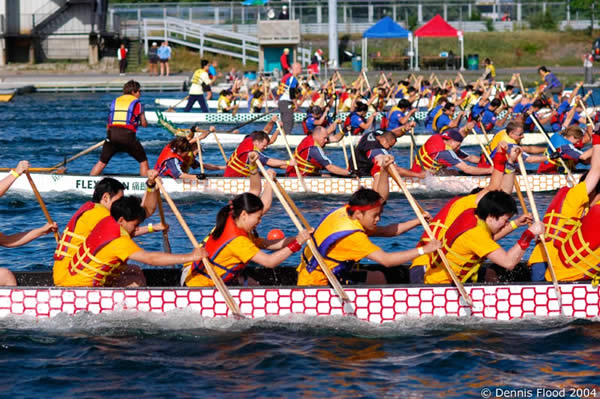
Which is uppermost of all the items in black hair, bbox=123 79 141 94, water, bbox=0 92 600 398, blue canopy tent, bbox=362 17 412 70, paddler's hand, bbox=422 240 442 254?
blue canopy tent, bbox=362 17 412 70

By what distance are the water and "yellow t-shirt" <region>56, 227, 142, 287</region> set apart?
34 centimetres

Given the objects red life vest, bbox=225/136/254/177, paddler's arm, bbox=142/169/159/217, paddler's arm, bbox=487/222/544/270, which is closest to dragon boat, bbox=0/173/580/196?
red life vest, bbox=225/136/254/177

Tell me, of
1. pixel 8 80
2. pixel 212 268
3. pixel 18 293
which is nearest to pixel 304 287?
pixel 212 268

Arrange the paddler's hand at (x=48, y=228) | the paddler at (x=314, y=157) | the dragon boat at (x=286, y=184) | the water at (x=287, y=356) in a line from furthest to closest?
the paddler at (x=314, y=157), the dragon boat at (x=286, y=184), the paddler's hand at (x=48, y=228), the water at (x=287, y=356)

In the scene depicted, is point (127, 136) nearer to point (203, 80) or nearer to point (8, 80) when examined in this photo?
point (203, 80)

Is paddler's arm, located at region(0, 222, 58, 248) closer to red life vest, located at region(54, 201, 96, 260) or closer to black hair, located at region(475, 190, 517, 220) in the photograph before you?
red life vest, located at region(54, 201, 96, 260)

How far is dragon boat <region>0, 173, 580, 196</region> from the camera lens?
55.8 ft

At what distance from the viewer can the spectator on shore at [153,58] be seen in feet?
146

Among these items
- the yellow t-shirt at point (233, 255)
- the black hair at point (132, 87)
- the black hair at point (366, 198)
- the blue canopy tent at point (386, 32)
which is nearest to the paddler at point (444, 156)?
the black hair at point (132, 87)

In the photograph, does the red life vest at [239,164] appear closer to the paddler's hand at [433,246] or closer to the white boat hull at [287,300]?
the white boat hull at [287,300]

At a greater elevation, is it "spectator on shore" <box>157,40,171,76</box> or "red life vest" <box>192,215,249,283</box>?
"spectator on shore" <box>157,40,171,76</box>

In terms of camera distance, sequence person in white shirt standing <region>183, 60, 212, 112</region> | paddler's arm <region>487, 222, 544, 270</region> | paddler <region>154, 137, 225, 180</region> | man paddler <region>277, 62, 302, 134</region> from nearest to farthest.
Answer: paddler's arm <region>487, 222, 544, 270</region>, paddler <region>154, 137, 225, 180</region>, man paddler <region>277, 62, 302, 134</region>, person in white shirt standing <region>183, 60, 212, 112</region>

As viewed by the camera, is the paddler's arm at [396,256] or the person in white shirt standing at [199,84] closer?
the paddler's arm at [396,256]

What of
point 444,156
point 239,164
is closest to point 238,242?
point 239,164
